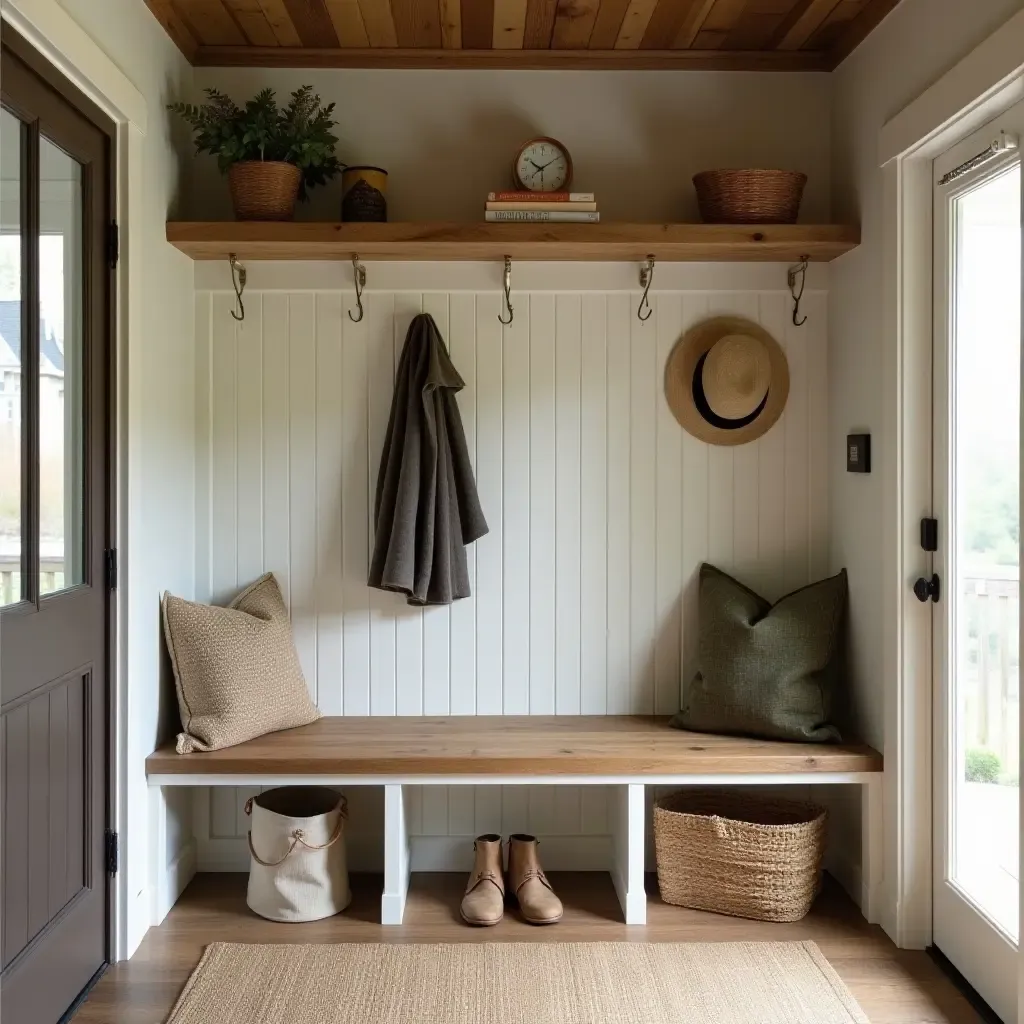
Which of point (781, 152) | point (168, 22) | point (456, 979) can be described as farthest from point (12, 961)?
point (781, 152)

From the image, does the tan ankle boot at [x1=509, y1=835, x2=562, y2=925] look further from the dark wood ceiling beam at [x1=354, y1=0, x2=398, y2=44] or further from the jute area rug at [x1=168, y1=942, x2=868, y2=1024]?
the dark wood ceiling beam at [x1=354, y1=0, x2=398, y2=44]

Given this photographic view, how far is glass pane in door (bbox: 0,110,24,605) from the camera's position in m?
1.98

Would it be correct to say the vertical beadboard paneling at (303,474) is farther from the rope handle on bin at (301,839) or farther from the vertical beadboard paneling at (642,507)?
the vertical beadboard paneling at (642,507)

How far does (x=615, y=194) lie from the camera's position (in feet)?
10.1

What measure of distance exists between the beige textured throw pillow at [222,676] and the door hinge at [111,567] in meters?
0.28

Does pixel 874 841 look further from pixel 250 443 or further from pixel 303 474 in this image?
pixel 250 443

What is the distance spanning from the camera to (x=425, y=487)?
2.94 metres

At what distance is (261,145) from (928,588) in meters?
2.07

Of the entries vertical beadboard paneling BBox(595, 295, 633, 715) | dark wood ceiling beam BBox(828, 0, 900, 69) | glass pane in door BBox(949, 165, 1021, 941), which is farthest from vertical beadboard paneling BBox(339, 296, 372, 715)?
glass pane in door BBox(949, 165, 1021, 941)

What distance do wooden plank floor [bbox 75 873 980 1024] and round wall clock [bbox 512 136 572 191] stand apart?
2016mm

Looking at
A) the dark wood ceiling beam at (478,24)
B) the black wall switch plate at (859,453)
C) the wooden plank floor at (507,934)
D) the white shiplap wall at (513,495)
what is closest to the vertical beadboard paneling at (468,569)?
the white shiplap wall at (513,495)

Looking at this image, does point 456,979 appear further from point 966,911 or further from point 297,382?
point 297,382

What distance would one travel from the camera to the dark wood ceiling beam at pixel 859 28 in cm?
263

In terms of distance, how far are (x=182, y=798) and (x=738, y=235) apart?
2.23 metres
